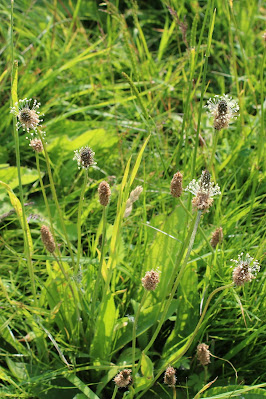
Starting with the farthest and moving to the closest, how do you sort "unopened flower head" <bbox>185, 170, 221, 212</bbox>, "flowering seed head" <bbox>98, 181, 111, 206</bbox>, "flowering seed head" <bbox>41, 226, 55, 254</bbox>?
"flowering seed head" <bbox>41, 226, 55, 254</bbox>
"flowering seed head" <bbox>98, 181, 111, 206</bbox>
"unopened flower head" <bbox>185, 170, 221, 212</bbox>

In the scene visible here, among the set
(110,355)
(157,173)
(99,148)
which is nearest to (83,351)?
(110,355)

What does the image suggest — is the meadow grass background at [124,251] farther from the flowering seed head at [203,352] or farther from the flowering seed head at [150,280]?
the flowering seed head at [150,280]

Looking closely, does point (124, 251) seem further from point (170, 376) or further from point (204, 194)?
point (204, 194)

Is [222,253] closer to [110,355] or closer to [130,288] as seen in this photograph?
[130,288]

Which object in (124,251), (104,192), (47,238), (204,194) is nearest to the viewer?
(204,194)

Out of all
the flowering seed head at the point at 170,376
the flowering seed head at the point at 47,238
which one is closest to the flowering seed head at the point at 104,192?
the flowering seed head at the point at 47,238

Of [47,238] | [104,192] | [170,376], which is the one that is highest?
[104,192]

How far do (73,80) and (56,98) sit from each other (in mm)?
157

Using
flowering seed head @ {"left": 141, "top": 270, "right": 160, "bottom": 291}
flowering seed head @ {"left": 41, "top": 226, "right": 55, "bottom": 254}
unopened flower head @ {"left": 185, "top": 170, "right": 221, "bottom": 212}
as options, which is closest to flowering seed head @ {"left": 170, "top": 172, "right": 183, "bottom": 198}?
unopened flower head @ {"left": 185, "top": 170, "right": 221, "bottom": 212}

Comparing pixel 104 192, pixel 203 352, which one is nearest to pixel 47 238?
pixel 104 192

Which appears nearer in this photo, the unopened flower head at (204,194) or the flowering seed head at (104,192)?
the unopened flower head at (204,194)

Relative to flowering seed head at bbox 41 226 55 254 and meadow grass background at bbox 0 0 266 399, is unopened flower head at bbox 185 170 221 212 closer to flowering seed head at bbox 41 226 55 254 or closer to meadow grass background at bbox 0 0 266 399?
meadow grass background at bbox 0 0 266 399

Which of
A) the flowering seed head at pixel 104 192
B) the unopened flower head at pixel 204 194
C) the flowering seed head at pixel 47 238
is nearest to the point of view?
the unopened flower head at pixel 204 194

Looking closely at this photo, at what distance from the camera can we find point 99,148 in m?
1.94
